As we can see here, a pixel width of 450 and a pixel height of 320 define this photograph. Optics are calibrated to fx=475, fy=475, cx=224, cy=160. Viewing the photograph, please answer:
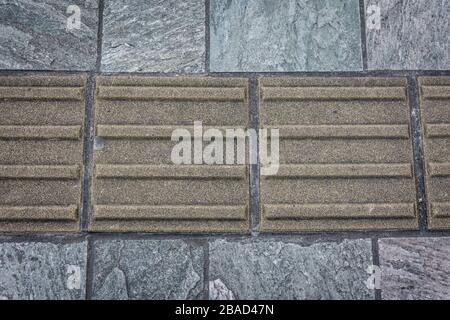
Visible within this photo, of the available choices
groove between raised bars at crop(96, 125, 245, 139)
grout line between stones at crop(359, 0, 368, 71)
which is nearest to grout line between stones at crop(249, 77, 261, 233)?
groove between raised bars at crop(96, 125, 245, 139)

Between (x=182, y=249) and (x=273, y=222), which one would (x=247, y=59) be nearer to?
(x=273, y=222)

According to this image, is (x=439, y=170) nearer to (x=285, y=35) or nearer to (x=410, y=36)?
(x=410, y=36)

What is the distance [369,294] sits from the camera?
196cm

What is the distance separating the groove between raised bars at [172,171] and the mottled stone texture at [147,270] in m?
0.27

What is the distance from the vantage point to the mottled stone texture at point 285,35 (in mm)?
2082

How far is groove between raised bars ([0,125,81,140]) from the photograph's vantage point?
200cm

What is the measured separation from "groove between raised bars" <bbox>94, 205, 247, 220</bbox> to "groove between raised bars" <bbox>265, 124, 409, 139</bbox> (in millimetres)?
380

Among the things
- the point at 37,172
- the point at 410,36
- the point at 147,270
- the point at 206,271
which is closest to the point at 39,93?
the point at 37,172

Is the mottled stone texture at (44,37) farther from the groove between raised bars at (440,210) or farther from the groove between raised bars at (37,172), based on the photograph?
the groove between raised bars at (440,210)

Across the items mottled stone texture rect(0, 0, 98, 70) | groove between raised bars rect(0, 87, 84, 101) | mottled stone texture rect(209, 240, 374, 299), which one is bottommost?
mottled stone texture rect(209, 240, 374, 299)

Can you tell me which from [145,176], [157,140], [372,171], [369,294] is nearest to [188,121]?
[157,140]

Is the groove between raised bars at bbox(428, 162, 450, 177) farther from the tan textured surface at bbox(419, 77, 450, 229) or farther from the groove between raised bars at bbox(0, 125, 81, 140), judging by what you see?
the groove between raised bars at bbox(0, 125, 81, 140)

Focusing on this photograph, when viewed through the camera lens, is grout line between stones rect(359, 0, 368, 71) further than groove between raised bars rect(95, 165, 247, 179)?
Yes

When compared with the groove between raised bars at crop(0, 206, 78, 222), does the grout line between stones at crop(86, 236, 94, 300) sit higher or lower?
lower
